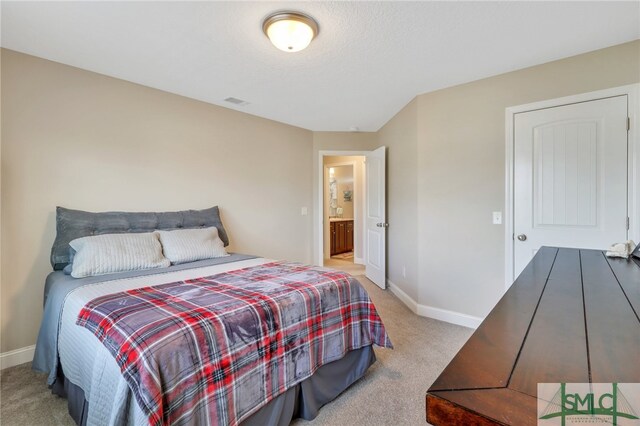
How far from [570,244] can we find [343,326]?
6.58 feet

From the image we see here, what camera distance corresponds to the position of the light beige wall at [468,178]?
256 cm

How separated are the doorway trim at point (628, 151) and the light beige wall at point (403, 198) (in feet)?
2.83

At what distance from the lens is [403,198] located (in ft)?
11.9

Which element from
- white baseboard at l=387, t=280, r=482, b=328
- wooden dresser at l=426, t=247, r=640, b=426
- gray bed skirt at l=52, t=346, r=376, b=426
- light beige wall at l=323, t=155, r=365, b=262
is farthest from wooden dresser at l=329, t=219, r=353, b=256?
wooden dresser at l=426, t=247, r=640, b=426

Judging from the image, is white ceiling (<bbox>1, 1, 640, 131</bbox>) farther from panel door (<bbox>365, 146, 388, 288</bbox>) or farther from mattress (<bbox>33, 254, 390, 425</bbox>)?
mattress (<bbox>33, 254, 390, 425</bbox>)

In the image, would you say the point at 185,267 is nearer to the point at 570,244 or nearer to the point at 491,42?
the point at 491,42

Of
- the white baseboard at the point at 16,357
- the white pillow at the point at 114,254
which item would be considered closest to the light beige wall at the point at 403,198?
the white pillow at the point at 114,254

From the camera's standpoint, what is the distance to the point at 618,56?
2.19 metres

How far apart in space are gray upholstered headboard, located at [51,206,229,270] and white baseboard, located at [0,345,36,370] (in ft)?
2.20

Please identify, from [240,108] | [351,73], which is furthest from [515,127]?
[240,108]

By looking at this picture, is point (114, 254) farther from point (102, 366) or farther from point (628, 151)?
point (628, 151)

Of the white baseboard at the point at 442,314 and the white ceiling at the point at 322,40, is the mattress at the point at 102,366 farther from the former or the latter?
the white ceiling at the point at 322,40

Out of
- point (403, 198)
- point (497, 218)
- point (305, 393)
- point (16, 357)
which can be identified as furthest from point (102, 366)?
point (403, 198)

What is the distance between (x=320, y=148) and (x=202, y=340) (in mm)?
3730
